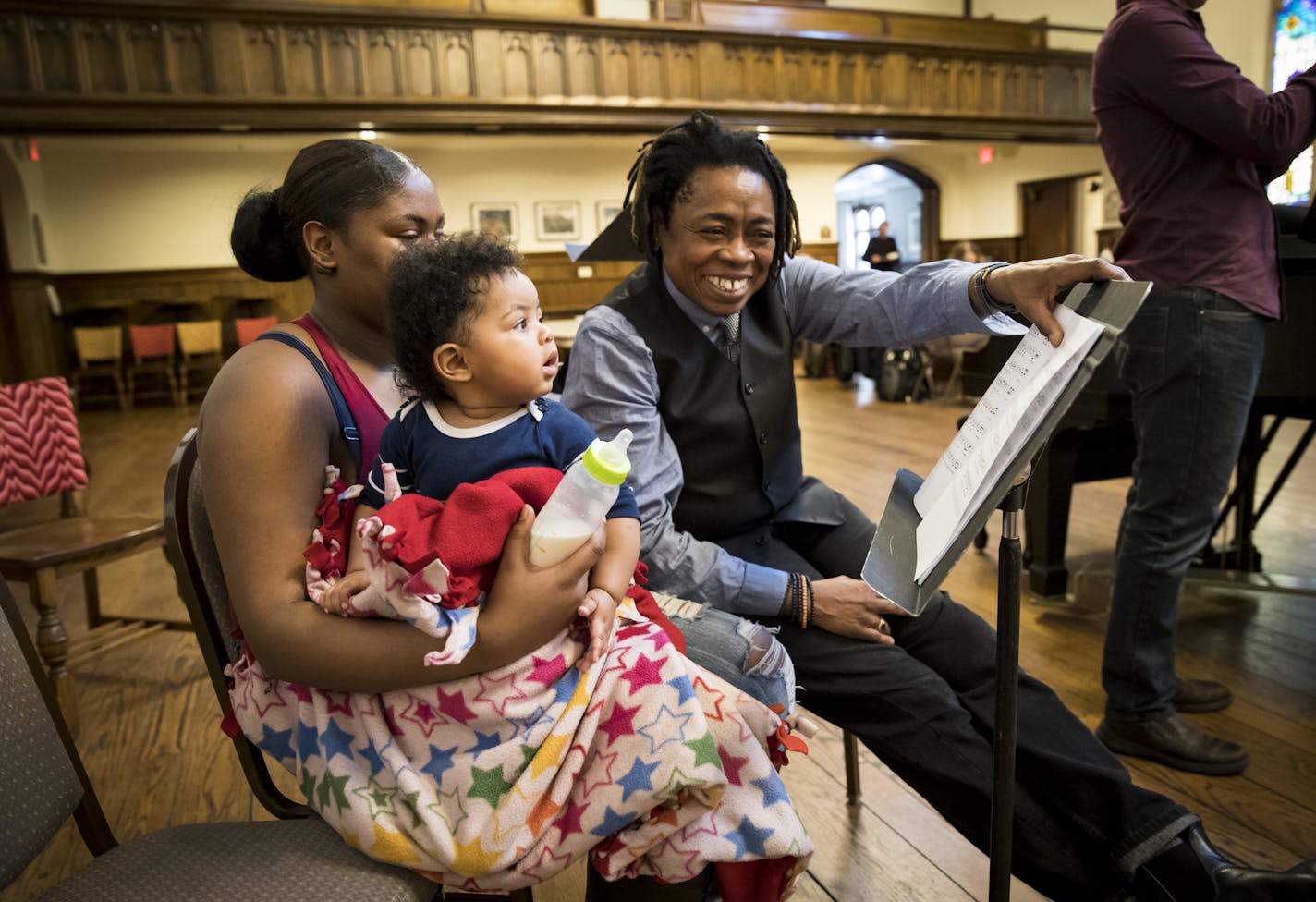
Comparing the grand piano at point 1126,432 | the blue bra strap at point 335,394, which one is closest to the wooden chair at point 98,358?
the grand piano at point 1126,432

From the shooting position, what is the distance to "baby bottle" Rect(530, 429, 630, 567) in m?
0.90

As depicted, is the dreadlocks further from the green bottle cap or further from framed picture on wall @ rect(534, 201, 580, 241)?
framed picture on wall @ rect(534, 201, 580, 241)

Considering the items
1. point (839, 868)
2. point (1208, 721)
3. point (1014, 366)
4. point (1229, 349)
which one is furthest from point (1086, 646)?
point (1014, 366)

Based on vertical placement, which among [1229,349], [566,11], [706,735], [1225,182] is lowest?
[706,735]

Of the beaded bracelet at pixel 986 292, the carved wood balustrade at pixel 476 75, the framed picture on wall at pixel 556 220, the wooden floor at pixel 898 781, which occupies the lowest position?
the wooden floor at pixel 898 781

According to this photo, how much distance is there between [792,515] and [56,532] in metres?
2.40

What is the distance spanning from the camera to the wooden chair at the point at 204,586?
1158mm

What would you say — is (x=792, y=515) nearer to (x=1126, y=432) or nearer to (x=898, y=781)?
(x=898, y=781)

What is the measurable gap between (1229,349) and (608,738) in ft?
5.51

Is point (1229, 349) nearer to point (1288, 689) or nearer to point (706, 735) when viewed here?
point (1288, 689)

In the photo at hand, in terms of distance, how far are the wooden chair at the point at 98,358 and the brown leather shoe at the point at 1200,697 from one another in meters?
11.1

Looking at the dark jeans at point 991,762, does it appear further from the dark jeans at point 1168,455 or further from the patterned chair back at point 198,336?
the patterned chair back at point 198,336

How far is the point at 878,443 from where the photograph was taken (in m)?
6.14

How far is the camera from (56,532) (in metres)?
2.77
